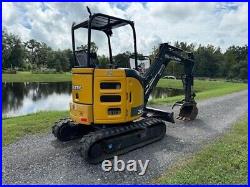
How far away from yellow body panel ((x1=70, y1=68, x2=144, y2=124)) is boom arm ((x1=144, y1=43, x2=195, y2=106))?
205cm

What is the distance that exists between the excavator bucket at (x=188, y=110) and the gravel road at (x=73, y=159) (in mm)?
A: 1310

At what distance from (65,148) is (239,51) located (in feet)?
265

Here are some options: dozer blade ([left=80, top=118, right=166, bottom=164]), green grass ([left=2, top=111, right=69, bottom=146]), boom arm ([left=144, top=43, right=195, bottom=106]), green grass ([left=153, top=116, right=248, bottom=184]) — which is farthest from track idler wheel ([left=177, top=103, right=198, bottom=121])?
green grass ([left=2, top=111, right=69, bottom=146])

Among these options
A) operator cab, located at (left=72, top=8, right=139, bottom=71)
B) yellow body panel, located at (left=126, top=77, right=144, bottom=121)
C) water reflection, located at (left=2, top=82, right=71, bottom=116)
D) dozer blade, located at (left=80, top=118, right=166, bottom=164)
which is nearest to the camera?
dozer blade, located at (left=80, top=118, right=166, bottom=164)

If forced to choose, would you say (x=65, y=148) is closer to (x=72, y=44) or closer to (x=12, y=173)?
(x=12, y=173)

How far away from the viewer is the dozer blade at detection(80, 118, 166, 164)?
5.97 m

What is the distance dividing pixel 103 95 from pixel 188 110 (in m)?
5.18

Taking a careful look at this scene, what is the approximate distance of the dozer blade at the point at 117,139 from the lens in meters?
5.97

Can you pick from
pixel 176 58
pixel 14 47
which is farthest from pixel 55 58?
pixel 176 58

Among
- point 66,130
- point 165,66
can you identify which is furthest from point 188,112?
Result: point 66,130

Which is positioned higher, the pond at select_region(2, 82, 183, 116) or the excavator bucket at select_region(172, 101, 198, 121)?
the excavator bucket at select_region(172, 101, 198, 121)

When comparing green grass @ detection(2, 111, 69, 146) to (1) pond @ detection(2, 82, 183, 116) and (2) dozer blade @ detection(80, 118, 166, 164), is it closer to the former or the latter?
(2) dozer blade @ detection(80, 118, 166, 164)

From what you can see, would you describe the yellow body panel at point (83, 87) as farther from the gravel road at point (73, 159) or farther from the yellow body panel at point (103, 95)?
the gravel road at point (73, 159)

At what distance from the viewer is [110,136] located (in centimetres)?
617
